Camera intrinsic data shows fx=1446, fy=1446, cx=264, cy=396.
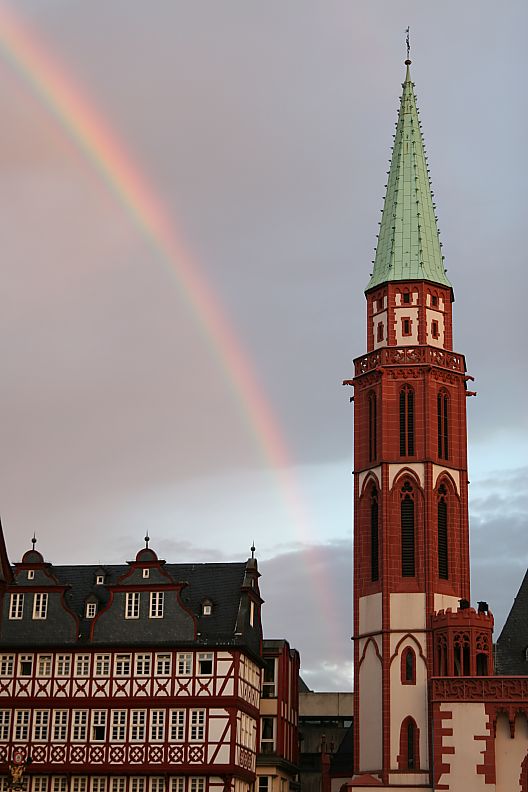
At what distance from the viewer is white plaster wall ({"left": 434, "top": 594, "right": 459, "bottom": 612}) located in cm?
8431

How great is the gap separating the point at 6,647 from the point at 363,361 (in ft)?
92.0

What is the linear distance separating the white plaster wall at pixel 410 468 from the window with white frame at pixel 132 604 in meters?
16.6

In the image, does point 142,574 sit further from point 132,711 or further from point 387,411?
point 387,411

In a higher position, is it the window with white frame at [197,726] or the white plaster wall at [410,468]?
the white plaster wall at [410,468]

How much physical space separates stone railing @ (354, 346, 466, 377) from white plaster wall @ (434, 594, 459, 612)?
46.9 feet

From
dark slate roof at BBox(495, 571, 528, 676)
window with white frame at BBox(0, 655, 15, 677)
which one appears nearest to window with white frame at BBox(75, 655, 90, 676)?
window with white frame at BBox(0, 655, 15, 677)

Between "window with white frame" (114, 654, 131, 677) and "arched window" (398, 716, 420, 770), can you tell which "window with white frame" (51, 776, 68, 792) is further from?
"arched window" (398, 716, 420, 770)

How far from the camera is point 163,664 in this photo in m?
83.8

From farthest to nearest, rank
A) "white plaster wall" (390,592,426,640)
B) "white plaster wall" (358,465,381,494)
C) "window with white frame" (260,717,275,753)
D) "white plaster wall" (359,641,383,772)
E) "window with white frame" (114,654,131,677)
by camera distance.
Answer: "window with white frame" (260,717,275,753) → "white plaster wall" (358,465,381,494) → "window with white frame" (114,654,131,677) → "white plaster wall" (390,592,426,640) → "white plaster wall" (359,641,383,772)

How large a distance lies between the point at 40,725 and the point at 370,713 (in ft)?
62.6

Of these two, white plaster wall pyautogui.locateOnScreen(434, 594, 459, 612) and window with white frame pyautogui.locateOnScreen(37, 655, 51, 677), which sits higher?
white plaster wall pyautogui.locateOnScreen(434, 594, 459, 612)

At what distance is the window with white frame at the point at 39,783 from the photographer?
82.1m

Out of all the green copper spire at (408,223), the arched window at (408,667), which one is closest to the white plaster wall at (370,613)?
the arched window at (408,667)

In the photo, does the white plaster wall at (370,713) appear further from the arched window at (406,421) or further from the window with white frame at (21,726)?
the window with white frame at (21,726)
